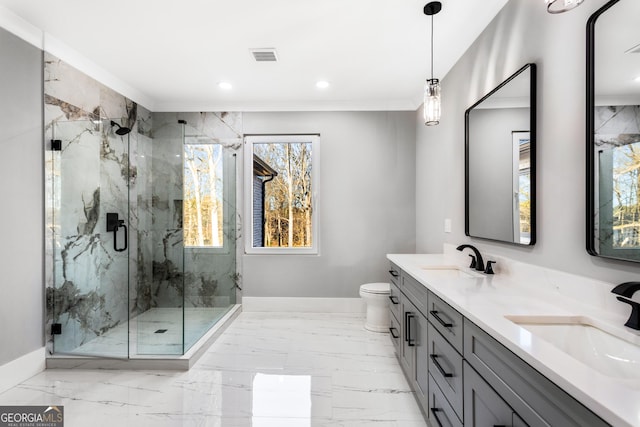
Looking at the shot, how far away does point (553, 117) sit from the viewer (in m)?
1.59

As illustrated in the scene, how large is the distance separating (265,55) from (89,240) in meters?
2.21

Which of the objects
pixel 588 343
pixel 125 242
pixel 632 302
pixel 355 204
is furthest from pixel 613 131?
pixel 125 242

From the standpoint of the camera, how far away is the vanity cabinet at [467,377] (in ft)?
2.69

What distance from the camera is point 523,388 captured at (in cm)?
91

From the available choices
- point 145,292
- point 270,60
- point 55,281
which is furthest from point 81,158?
point 270,60

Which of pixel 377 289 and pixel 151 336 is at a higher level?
pixel 377 289

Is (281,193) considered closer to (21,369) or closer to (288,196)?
(288,196)

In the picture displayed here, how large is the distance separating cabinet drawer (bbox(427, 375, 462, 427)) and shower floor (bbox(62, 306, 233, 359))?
1.91m

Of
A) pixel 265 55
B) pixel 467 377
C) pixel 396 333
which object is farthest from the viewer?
pixel 265 55

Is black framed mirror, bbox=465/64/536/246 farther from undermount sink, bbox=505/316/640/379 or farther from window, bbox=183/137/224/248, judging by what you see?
window, bbox=183/137/224/248

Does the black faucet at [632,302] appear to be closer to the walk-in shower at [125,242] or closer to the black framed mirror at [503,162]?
the black framed mirror at [503,162]

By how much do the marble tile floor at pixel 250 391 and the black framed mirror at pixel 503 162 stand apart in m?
1.26

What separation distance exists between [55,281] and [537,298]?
10.7 feet

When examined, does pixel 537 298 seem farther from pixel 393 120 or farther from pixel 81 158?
pixel 81 158
